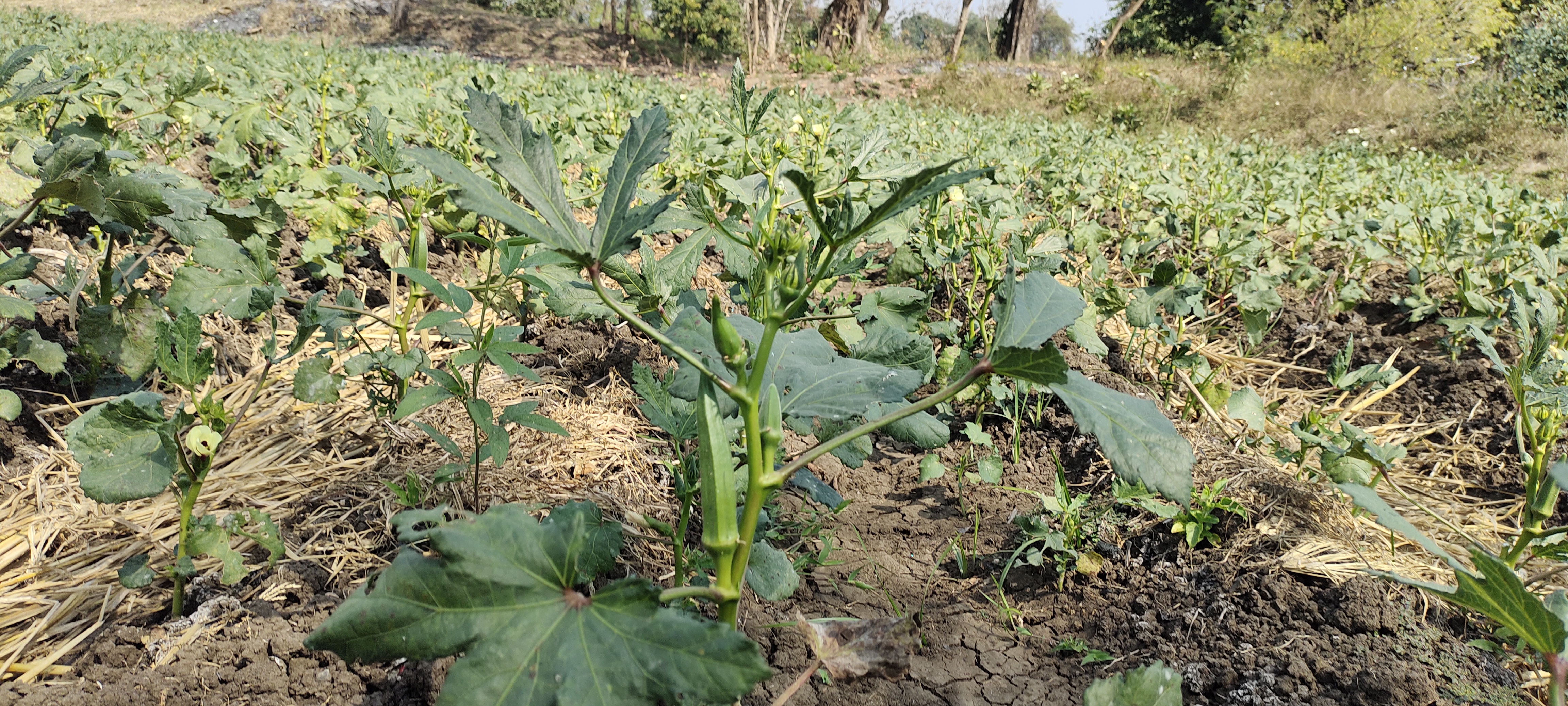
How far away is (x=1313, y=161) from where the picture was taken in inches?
265

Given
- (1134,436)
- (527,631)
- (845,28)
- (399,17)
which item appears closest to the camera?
(527,631)

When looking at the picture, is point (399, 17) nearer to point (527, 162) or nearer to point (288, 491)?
point (288, 491)

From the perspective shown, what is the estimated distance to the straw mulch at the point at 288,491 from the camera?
1.45m

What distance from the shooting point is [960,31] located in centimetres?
1433

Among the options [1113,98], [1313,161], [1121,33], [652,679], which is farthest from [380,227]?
[1121,33]

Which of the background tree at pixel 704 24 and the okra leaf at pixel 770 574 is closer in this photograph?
the okra leaf at pixel 770 574

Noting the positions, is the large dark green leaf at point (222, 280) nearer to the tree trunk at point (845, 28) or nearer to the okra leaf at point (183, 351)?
the okra leaf at point (183, 351)

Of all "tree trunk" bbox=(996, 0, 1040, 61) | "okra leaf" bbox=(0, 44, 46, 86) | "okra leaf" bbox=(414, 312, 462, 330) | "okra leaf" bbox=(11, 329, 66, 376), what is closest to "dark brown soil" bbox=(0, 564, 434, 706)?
"okra leaf" bbox=(414, 312, 462, 330)

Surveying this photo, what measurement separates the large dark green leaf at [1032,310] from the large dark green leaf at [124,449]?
46.7 inches

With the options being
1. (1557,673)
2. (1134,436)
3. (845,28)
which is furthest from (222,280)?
(845,28)

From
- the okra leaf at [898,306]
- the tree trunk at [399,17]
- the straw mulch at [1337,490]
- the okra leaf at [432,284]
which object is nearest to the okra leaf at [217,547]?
the okra leaf at [432,284]

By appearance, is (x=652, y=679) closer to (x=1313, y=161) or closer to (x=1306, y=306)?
(x=1306, y=306)

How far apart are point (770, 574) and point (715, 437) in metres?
0.55

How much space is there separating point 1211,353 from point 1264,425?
104 centimetres
